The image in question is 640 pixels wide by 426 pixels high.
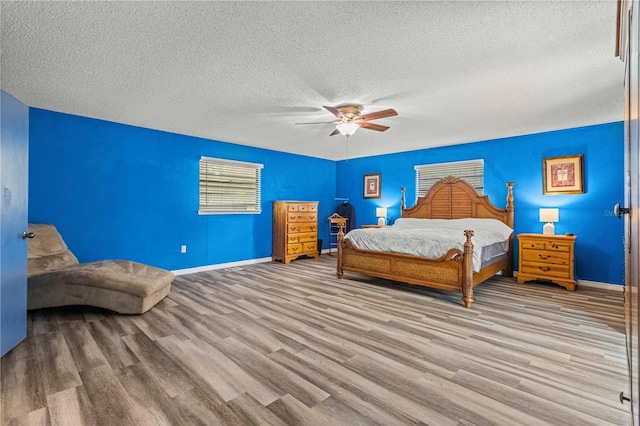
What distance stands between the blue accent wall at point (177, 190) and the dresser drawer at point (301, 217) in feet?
2.58

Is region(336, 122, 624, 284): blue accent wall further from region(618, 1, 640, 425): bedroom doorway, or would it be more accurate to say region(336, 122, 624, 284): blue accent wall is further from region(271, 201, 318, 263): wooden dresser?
region(618, 1, 640, 425): bedroom doorway

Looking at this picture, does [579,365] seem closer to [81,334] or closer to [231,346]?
[231,346]

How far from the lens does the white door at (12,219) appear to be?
2203 mm

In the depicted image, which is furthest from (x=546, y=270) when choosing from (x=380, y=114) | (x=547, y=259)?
(x=380, y=114)

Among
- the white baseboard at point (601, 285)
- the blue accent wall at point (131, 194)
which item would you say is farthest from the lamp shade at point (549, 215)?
the blue accent wall at point (131, 194)

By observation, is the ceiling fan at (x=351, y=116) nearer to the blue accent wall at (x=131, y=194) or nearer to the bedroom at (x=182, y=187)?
the bedroom at (x=182, y=187)

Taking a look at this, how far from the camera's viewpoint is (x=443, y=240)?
388 centimetres

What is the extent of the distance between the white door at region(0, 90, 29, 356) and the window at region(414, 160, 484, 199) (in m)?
5.90

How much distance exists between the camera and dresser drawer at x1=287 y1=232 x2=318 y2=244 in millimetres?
6199

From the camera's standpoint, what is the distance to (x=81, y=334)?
2688mm

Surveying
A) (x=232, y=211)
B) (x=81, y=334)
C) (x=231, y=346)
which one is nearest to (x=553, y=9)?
(x=231, y=346)

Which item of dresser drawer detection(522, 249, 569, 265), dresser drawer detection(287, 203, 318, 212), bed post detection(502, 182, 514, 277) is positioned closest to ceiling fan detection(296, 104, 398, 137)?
dresser drawer detection(287, 203, 318, 212)

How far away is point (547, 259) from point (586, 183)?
129cm

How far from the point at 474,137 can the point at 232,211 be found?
457 cm
